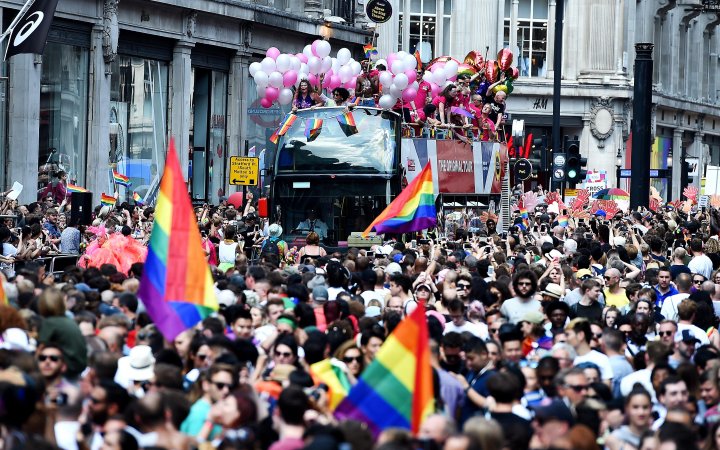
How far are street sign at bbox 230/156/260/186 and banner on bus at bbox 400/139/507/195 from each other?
463cm

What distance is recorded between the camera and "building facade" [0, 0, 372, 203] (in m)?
32.5

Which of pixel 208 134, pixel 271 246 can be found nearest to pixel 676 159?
pixel 208 134

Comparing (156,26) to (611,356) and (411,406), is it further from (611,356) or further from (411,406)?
(411,406)

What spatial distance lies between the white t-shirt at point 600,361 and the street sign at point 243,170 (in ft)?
72.6

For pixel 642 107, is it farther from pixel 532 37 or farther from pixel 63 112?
pixel 532 37

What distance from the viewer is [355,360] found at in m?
11.1

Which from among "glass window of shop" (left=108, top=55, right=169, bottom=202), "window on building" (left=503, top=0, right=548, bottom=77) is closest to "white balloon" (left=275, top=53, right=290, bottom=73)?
"glass window of shop" (left=108, top=55, right=169, bottom=202)

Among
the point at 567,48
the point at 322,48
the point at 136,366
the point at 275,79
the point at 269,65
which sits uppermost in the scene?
the point at 567,48

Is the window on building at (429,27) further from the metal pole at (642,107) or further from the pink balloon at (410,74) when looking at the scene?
→ the pink balloon at (410,74)

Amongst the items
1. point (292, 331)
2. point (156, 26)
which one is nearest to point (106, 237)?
point (292, 331)

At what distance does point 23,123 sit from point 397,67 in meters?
7.28

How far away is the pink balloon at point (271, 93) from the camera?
29391 millimetres

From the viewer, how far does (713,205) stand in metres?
45.0

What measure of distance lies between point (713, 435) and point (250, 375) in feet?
10.2
